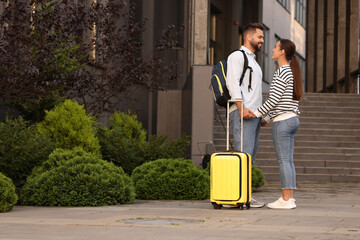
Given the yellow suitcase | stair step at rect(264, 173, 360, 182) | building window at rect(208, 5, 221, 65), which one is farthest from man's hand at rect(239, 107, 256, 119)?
building window at rect(208, 5, 221, 65)

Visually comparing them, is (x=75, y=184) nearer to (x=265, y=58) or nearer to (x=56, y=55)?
(x=56, y=55)

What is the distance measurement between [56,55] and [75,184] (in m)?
2.46

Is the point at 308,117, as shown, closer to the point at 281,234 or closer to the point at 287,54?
the point at 287,54

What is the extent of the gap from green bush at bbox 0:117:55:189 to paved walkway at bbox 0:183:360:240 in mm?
988

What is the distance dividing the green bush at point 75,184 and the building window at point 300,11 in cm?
4622

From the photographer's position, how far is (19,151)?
1091 centimetres

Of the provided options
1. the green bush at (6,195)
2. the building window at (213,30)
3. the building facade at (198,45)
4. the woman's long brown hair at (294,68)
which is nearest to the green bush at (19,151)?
the green bush at (6,195)

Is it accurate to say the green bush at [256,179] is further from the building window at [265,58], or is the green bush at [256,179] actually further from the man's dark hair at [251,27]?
the building window at [265,58]

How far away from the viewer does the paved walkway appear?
265 inches

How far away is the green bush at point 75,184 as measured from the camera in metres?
10.4

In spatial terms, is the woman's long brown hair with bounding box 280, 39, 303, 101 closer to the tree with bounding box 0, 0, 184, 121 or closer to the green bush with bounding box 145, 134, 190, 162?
the tree with bounding box 0, 0, 184, 121

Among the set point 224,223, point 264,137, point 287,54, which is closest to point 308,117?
point 264,137

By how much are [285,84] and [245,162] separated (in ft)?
3.86

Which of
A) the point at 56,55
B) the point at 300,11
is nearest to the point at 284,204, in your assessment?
the point at 56,55
